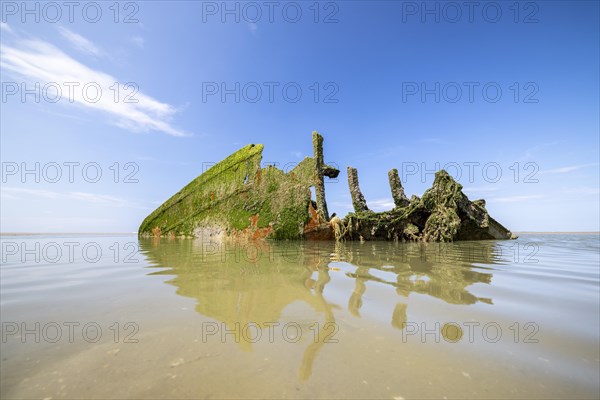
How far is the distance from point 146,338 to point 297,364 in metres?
0.82

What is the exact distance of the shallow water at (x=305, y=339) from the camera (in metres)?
1.03

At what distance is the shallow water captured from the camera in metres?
1.03

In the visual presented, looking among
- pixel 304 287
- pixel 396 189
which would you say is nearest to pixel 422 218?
pixel 396 189

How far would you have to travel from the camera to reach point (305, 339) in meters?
1.42

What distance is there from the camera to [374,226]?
9000 millimetres

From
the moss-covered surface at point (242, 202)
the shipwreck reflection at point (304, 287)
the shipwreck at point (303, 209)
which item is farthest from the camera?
the moss-covered surface at point (242, 202)

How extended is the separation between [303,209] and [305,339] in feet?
26.6

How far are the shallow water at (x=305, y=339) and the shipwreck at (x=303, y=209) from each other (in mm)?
6343

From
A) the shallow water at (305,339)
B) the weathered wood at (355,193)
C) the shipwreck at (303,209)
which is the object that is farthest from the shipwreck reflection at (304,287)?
the weathered wood at (355,193)

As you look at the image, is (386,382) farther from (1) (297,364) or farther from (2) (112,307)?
(2) (112,307)

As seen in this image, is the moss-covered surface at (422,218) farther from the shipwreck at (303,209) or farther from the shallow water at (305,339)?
the shallow water at (305,339)

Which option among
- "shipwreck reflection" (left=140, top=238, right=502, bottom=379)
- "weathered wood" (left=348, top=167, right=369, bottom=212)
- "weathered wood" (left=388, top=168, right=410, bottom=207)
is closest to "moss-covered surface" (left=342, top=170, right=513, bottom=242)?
"weathered wood" (left=388, top=168, right=410, bottom=207)

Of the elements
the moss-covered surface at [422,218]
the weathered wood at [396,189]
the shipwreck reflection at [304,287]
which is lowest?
the shipwreck reflection at [304,287]

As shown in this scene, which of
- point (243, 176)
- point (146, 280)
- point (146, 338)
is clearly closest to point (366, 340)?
point (146, 338)
